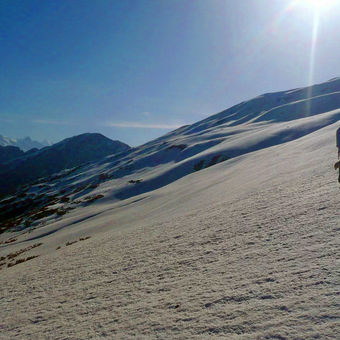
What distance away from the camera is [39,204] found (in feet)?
223

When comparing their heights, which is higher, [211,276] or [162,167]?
[162,167]

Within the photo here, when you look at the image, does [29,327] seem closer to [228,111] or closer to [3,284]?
[3,284]

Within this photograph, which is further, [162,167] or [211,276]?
[162,167]

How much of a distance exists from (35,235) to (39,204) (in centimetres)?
3766

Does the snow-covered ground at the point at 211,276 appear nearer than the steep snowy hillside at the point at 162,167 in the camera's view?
Yes

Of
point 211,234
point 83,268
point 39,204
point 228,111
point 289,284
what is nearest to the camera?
point 289,284

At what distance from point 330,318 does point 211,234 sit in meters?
7.45

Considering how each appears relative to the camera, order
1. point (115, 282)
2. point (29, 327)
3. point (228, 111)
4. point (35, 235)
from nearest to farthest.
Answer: point (29, 327)
point (115, 282)
point (35, 235)
point (228, 111)

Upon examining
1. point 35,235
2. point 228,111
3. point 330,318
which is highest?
point 228,111

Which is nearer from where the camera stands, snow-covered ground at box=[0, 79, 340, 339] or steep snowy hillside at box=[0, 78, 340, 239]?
snow-covered ground at box=[0, 79, 340, 339]

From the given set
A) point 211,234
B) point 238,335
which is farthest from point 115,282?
point 238,335

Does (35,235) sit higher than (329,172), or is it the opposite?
(329,172)

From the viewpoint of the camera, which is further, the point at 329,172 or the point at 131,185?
the point at 131,185

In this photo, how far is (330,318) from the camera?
16.6 feet
